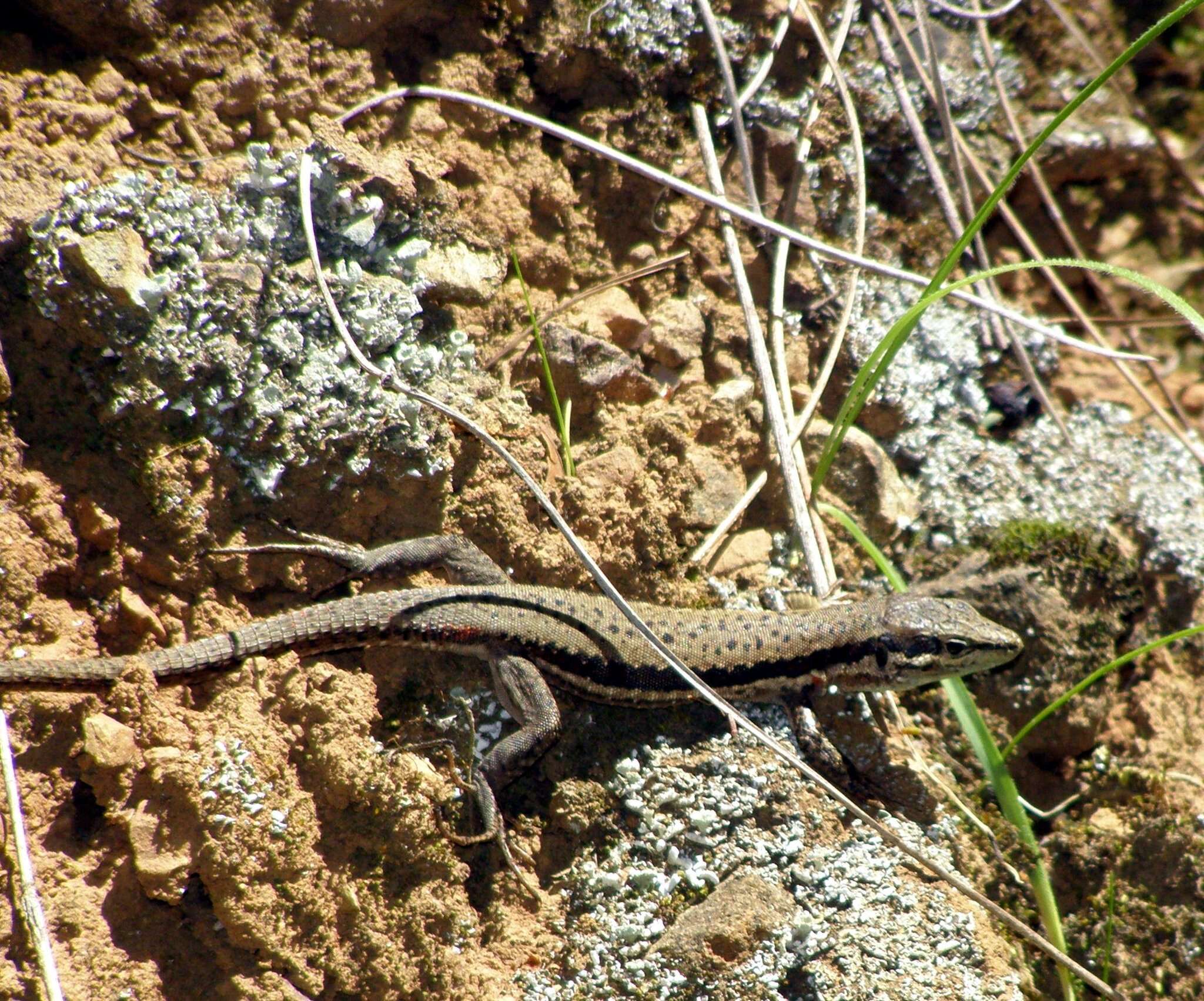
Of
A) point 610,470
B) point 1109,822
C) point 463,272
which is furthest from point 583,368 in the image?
point 1109,822

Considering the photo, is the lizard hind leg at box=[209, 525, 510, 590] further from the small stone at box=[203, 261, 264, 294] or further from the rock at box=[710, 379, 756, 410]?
the rock at box=[710, 379, 756, 410]

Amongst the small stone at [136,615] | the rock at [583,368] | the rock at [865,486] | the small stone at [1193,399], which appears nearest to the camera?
the small stone at [136,615]

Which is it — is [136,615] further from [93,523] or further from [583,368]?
[583,368]

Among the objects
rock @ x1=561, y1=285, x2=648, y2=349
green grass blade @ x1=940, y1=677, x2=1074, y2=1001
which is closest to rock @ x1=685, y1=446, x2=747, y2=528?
rock @ x1=561, y1=285, x2=648, y2=349

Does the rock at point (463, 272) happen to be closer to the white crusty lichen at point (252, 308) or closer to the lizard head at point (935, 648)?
the white crusty lichen at point (252, 308)

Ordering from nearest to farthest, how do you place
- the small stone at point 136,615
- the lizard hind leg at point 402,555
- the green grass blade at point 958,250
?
the green grass blade at point 958,250 < the small stone at point 136,615 < the lizard hind leg at point 402,555

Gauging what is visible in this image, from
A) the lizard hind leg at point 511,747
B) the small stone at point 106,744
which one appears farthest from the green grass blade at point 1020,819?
the small stone at point 106,744
